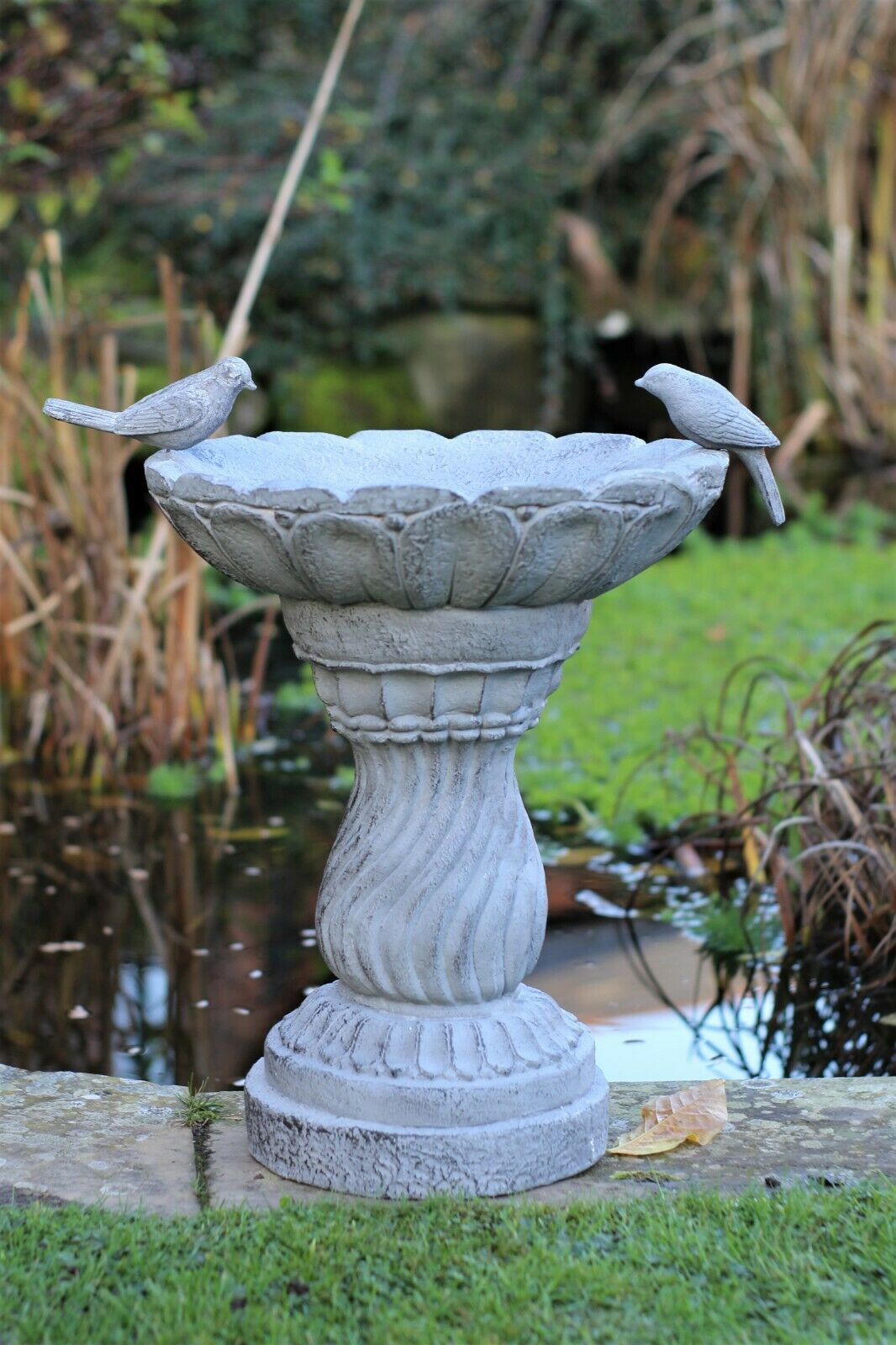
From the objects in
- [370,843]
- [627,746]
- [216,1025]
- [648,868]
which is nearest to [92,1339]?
[370,843]

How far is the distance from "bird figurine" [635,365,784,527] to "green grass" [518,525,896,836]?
1744 millimetres

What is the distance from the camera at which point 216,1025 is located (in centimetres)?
339

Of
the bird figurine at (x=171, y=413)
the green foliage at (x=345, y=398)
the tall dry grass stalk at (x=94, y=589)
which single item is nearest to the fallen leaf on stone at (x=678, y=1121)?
the bird figurine at (x=171, y=413)

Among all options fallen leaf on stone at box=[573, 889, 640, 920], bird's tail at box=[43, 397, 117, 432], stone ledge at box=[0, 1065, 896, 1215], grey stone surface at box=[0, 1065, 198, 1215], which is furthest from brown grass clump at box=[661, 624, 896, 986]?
bird's tail at box=[43, 397, 117, 432]

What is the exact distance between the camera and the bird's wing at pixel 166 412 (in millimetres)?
2365

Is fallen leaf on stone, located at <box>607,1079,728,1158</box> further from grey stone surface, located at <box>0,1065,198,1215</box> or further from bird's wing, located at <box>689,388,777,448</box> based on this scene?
bird's wing, located at <box>689,388,777,448</box>

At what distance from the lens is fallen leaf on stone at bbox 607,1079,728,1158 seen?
8.26 ft

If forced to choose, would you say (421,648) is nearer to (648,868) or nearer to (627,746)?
(648,868)

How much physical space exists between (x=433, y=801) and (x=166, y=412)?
71cm

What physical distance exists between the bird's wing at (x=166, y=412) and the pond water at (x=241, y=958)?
136 cm

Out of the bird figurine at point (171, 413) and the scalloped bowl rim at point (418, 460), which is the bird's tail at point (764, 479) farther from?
the bird figurine at point (171, 413)

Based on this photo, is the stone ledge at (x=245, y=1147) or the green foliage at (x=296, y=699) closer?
the stone ledge at (x=245, y=1147)

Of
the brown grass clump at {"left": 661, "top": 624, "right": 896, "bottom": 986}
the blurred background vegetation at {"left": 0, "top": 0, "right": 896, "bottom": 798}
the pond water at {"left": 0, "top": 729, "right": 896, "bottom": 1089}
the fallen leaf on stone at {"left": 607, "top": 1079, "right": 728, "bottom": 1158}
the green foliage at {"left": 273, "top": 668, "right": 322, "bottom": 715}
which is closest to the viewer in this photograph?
the fallen leaf on stone at {"left": 607, "top": 1079, "right": 728, "bottom": 1158}

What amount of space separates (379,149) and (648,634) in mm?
4636
